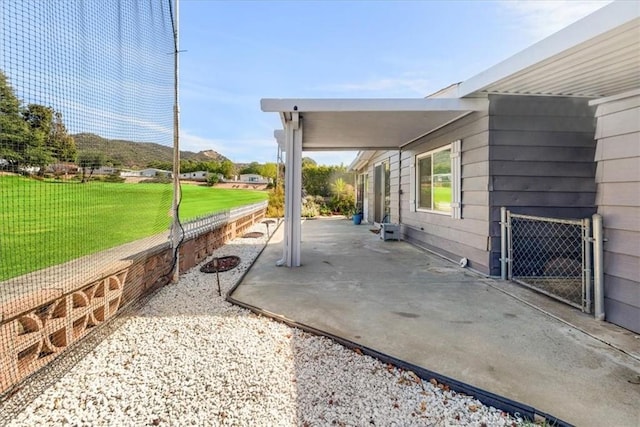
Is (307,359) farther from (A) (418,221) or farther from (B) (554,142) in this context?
(A) (418,221)

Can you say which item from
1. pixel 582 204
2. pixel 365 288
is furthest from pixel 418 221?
pixel 365 288

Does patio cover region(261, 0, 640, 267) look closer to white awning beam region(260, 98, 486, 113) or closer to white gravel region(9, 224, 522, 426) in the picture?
white awning beam region(260, 98, 486, 113)

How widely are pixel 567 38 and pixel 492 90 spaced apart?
4.29 ft

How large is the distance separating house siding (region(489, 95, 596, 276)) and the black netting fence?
4.30 meters

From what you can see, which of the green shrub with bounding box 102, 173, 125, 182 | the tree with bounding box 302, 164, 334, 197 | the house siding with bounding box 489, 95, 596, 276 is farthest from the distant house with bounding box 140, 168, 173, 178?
the tree with bounding box 302, 164, 334, 197

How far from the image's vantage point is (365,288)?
384cm

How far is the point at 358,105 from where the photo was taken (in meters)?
4.22

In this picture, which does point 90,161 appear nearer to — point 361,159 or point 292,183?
point 292,183

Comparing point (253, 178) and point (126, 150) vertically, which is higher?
point (253, 178)

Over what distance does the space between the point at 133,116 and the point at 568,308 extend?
4.78 m

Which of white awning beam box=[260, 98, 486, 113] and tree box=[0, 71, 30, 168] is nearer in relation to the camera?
tree box=[0, 71, 30, 168]

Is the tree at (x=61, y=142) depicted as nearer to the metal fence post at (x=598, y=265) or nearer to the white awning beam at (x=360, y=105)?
the white awning beam at (x=360, y=105)

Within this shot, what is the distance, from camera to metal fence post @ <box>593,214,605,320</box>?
281cm

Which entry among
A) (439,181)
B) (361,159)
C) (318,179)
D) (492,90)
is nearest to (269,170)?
(318,179)
